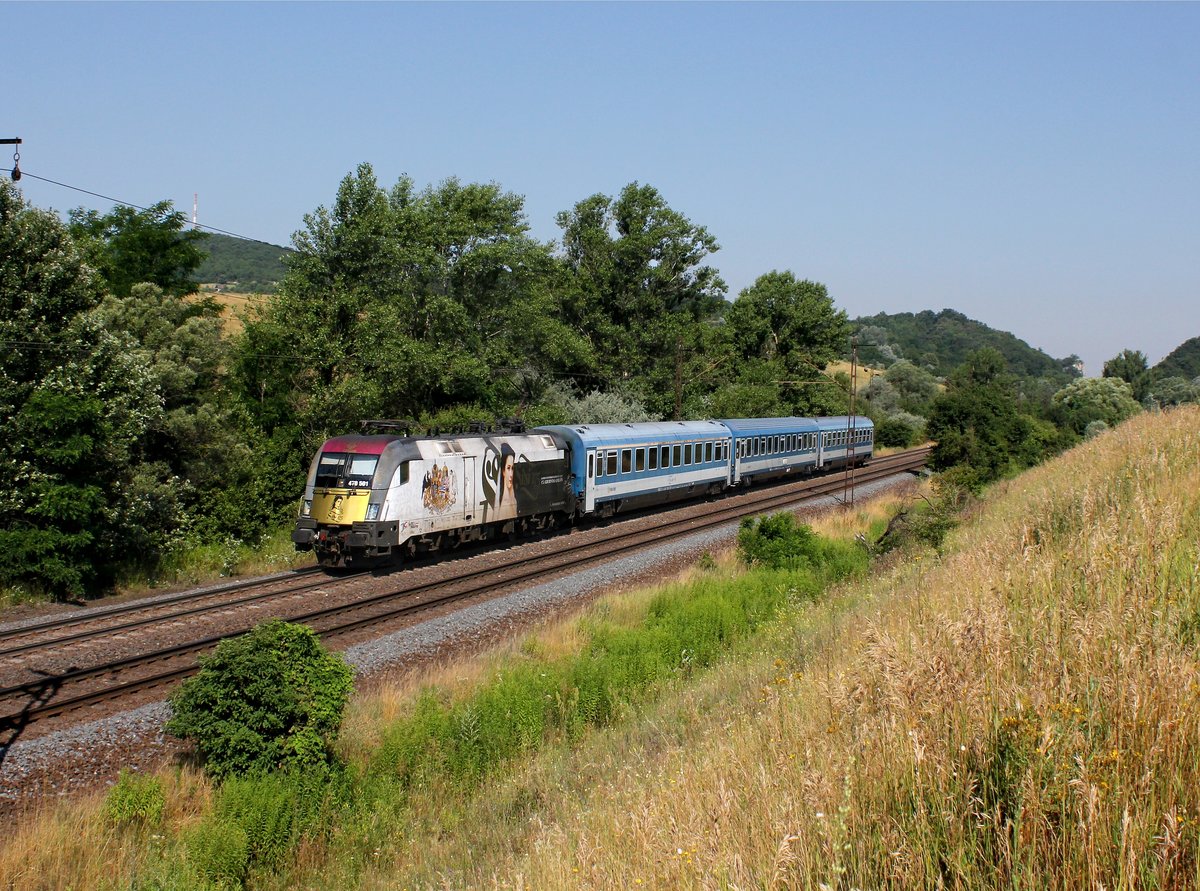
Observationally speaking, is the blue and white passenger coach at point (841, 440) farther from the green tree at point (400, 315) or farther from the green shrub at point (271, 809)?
the green shrub at point (271, 809)

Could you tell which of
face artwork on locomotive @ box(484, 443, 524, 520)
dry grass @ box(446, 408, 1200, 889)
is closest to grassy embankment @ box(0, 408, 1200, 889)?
dry grass @ box(446, 408, 1200, 889)

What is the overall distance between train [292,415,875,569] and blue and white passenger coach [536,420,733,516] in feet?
0.14

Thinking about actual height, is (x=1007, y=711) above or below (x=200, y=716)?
above

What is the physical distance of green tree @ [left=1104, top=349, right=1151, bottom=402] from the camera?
90250mm

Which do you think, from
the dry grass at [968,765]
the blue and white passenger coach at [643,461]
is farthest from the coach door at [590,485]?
the dry grass at [968,765]

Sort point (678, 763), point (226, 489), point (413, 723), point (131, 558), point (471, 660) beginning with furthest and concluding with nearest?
1. point (226, 489)
2. point (131, 558)
3. point (471, 660)
4. point (413, 723)
5. point (678, 763)

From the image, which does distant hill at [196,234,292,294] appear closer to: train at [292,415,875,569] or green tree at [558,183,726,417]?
green tree at [558,183,726,417]

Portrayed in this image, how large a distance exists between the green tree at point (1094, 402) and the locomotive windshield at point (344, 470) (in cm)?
5557

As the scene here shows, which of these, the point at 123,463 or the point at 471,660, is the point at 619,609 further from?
the point at 123,463

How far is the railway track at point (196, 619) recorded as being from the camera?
12.3 m

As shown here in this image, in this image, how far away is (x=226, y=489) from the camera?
82.4ft

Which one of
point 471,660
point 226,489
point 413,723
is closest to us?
point 413,723

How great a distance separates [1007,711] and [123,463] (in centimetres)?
2168

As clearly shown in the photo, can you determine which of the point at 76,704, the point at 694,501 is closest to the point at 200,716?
the point at 76,704
